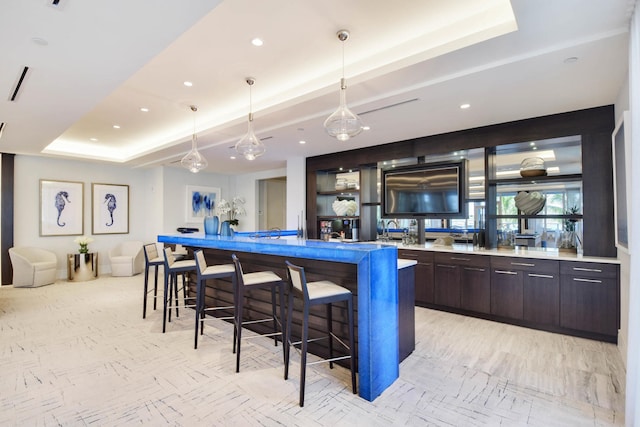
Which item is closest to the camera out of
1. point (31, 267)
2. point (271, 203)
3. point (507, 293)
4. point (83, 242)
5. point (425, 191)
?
point (507, 293)

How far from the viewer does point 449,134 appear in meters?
4.68

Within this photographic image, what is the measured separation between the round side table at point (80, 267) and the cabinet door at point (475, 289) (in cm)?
739

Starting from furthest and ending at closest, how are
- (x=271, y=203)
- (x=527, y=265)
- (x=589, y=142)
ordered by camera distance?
(x=271, y=203)
(x=527, y=265)
(x=589, y=142)

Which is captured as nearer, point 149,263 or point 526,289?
point 526,289

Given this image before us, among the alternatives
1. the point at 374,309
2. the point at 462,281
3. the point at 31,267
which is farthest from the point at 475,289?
the point at 31,267

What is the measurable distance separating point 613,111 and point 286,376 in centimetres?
443

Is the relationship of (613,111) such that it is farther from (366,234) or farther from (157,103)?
(157,103)

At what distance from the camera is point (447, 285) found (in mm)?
4414

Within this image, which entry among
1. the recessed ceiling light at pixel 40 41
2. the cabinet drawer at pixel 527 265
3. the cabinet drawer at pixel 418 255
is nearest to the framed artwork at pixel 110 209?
the recessed ceiling light at pixel 40 41

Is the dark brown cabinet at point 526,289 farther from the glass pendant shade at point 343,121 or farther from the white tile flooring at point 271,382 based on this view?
the glass pendant shade at point 343,121

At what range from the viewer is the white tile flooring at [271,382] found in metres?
2.11

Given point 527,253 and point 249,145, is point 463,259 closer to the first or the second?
point 527,253

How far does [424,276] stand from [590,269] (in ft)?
6.19

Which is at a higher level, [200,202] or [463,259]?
[200,202]
